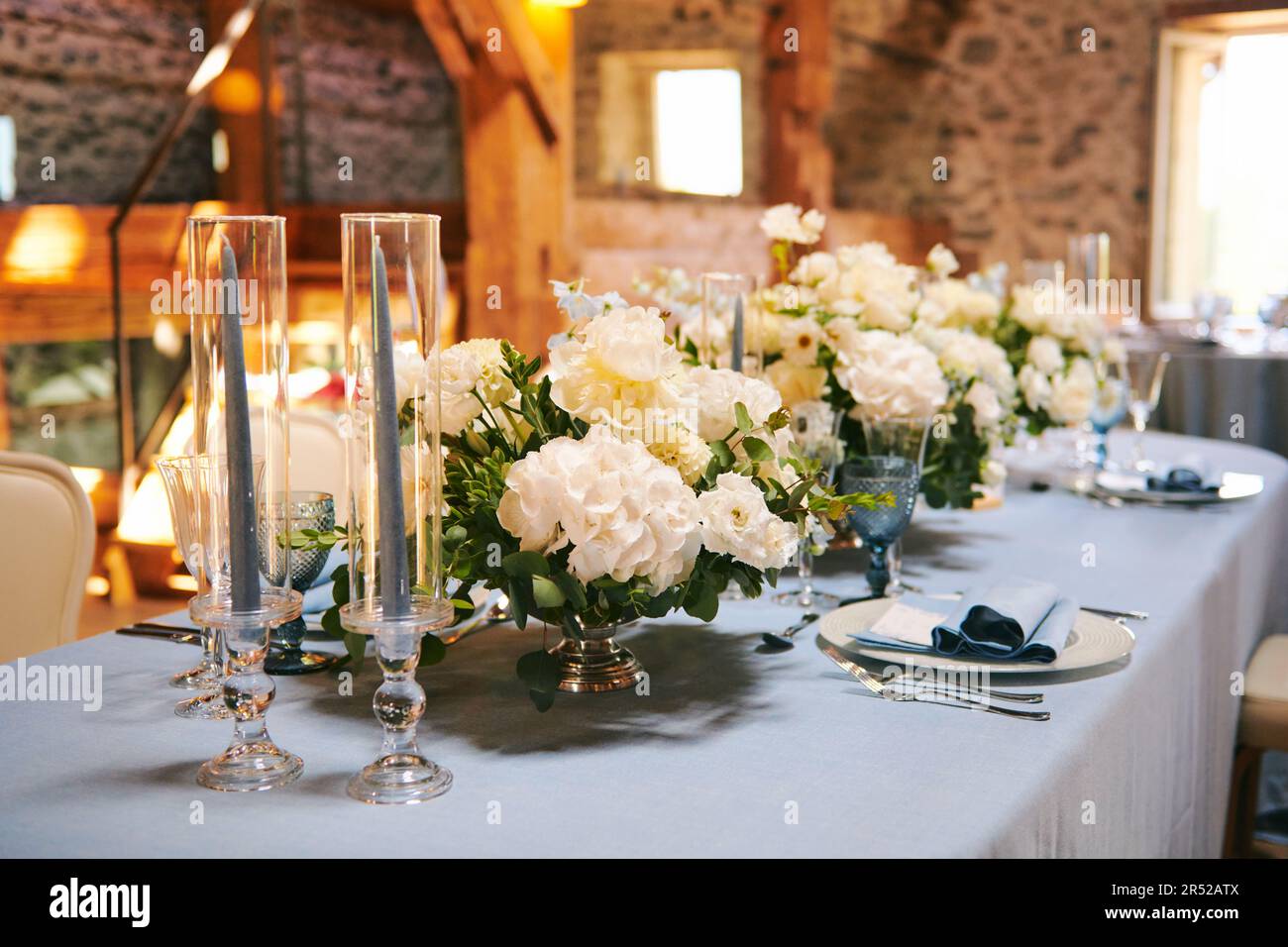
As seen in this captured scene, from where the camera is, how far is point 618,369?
1140mm

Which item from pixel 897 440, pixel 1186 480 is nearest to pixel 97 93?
pixel 1186 480

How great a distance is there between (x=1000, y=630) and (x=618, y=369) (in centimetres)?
47

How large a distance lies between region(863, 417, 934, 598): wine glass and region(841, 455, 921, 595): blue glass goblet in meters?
0.02

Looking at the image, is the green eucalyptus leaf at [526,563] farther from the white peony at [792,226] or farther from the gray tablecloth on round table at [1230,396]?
the gray tablecloth on round table at [1230,396]

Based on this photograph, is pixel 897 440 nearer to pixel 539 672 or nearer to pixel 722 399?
pixel 722 399

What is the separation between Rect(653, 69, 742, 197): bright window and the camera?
7.88 metres

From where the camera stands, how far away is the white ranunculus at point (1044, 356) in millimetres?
2113

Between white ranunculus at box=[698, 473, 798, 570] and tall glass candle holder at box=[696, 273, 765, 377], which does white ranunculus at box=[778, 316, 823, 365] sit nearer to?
tall glass candle holder at box=[696, 273, 765, 377]

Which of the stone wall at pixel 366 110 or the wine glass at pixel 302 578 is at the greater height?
the stone wall at pixel 366 110

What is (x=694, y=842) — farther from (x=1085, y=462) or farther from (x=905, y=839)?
(x=1085, y=462)

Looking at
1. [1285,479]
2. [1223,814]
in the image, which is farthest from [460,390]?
[1285,479]

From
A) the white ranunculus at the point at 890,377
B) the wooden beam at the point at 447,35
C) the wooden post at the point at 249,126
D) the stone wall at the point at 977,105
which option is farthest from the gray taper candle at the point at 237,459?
the stone wall at the point at 977,105

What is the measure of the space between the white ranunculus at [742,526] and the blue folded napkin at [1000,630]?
9.8 inches

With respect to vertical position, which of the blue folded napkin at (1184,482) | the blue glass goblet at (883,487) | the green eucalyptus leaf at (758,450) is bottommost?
the blue folded napkin at (1184,482)
